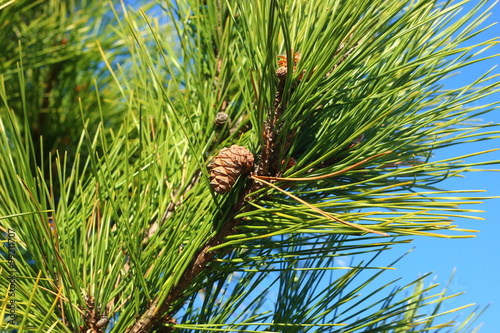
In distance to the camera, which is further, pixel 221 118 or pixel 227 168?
pixel 221 118

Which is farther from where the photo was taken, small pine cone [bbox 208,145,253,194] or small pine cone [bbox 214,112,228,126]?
small pine cone [bbox 214,112,228,126]

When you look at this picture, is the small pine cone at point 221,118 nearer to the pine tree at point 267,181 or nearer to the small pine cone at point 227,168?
the pine tree at point 267,181

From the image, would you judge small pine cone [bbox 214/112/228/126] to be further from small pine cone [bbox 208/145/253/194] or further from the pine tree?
small pine cone [bbox 208/145/253/194]

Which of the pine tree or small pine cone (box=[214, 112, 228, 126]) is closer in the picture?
the pine tree

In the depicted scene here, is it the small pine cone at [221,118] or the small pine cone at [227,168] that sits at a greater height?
the small pine cone at [221,118]

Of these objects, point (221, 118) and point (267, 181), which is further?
point (221, 118)

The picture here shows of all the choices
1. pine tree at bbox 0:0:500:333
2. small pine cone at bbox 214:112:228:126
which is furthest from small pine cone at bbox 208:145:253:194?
small pine cone at bbox 214:112:228:126

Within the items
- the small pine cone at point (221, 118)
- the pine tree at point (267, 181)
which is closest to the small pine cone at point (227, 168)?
the pine tree at point (267, 181)

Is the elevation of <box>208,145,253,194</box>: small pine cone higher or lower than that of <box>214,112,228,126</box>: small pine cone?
lower

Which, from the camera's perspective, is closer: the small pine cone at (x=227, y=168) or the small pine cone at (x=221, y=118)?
the small pine cone at (x=227, y=168)
